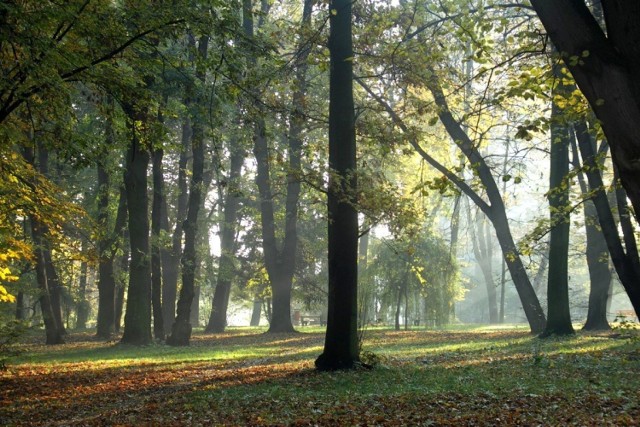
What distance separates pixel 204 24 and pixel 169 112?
6.42 feet

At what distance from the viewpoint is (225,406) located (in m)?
8.08

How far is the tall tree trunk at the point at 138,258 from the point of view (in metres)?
18.3

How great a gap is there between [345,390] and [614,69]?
5.94 meters

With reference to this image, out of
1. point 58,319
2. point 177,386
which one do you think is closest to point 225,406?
point 177,386

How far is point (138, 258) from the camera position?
18.4 metres

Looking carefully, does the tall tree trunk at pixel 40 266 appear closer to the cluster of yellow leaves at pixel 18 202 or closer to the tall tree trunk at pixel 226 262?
the cluster of yellow leaves at pixel 18 202

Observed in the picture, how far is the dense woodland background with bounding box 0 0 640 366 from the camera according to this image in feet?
27.1

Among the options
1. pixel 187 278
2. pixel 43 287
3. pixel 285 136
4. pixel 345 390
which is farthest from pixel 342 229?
pixel 43 287

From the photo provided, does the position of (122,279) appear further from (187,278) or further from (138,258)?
(138,258)

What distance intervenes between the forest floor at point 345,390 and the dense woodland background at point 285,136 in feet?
6.47

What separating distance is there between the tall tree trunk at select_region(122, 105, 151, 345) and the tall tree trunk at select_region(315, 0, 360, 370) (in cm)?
902

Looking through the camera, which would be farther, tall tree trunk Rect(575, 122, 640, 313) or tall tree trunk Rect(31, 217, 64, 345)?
tall tree trunk Rect(31, 217, 64, 345)

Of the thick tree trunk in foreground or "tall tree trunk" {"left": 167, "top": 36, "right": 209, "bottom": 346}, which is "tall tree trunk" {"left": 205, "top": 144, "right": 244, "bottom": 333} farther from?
the thick tree trunk in foreground

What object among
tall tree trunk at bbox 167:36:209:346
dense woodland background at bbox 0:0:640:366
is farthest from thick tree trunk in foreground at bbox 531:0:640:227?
tall tree trunk at bbox 167:36:209:346
